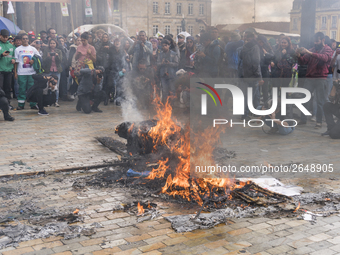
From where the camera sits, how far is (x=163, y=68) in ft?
43.2

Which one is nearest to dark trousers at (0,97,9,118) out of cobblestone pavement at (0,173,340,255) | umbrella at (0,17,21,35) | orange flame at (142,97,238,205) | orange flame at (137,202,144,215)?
orange flame at (142,97,238,205)

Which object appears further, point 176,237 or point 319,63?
point 319,63

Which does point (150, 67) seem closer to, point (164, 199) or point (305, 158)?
point (305, 158)

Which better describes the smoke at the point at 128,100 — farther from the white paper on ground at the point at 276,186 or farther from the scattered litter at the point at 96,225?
the scattered litter at the point at 96,225

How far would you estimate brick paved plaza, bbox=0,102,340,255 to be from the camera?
389cm

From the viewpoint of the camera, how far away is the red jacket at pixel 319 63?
1057 centimetres

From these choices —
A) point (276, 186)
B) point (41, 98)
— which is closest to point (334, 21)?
point (41, 98)

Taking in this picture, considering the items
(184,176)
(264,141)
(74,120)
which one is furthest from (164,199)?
(74,120)

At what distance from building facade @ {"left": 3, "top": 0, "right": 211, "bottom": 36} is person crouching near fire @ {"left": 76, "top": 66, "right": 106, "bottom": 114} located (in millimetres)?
2661

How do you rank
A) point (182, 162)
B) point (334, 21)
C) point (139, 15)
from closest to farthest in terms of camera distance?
point (182, 162) < point (139, 15) < point (334, 21)

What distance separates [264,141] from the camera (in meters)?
8.96

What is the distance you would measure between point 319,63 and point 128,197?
7354mm

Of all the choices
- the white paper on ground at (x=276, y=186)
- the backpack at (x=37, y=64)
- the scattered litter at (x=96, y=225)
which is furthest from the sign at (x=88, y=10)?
the scattered litter at (x=96, y=225)

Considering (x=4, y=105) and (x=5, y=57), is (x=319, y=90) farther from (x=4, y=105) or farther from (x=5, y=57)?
(x=5, y=57)
